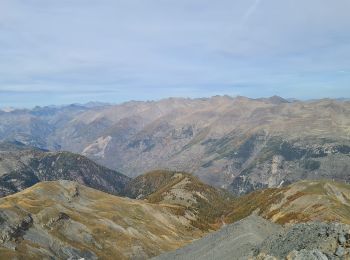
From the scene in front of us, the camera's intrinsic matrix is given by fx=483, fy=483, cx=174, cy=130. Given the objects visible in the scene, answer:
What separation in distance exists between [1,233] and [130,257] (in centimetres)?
5225

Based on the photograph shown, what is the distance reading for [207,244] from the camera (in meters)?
121

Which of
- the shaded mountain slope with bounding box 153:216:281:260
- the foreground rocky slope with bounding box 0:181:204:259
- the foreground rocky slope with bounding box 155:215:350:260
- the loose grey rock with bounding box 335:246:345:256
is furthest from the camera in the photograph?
the foreground rocky slope with bounding box 0:181:204:259

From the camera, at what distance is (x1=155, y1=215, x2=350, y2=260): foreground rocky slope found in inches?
2660

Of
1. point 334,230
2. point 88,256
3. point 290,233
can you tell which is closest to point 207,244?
point 290,233

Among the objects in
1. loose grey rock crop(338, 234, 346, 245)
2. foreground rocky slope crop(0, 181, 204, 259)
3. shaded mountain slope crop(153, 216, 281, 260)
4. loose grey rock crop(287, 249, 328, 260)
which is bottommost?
foreground rocky slope crop(0, 181, 204, 259)

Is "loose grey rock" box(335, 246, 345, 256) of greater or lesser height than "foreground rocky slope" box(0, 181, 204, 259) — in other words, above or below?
above

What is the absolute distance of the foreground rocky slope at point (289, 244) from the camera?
222 feet

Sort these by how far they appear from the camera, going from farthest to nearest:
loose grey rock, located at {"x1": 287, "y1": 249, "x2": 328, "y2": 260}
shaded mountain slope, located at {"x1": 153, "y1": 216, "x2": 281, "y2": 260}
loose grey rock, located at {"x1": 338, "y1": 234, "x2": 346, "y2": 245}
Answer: shaded mountain slope, located at {"x1": 153, "y1": 216, "x2": 281, "y2": 260}
loose grey rock, located at {"x1": 338, "y1": 234, "x2": 346, "y2": 245}
loose grey rock, located at {"x1": 287, "y1": 249, "x2": 328, "y2": 260}

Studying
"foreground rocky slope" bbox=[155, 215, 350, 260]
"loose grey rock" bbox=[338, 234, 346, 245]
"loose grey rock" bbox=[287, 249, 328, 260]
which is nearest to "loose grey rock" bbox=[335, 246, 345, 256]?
"foreground rocky slope" bbox=[155, 215, 350, 260]

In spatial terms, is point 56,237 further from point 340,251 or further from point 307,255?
point 340,251

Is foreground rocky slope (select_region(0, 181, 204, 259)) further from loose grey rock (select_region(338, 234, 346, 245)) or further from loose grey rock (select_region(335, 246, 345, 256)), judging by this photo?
loose grey rock (select_region(335, 246, 345, 256))

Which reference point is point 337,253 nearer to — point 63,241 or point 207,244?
point 207,244

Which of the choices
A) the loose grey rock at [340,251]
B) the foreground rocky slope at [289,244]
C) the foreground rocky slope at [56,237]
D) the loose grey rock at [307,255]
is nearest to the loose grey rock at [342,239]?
the foreground rocky slope at [289,244]

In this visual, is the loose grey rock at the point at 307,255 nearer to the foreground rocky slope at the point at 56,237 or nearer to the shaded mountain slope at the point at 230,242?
the shaded mountain slope at the point at 230,242
